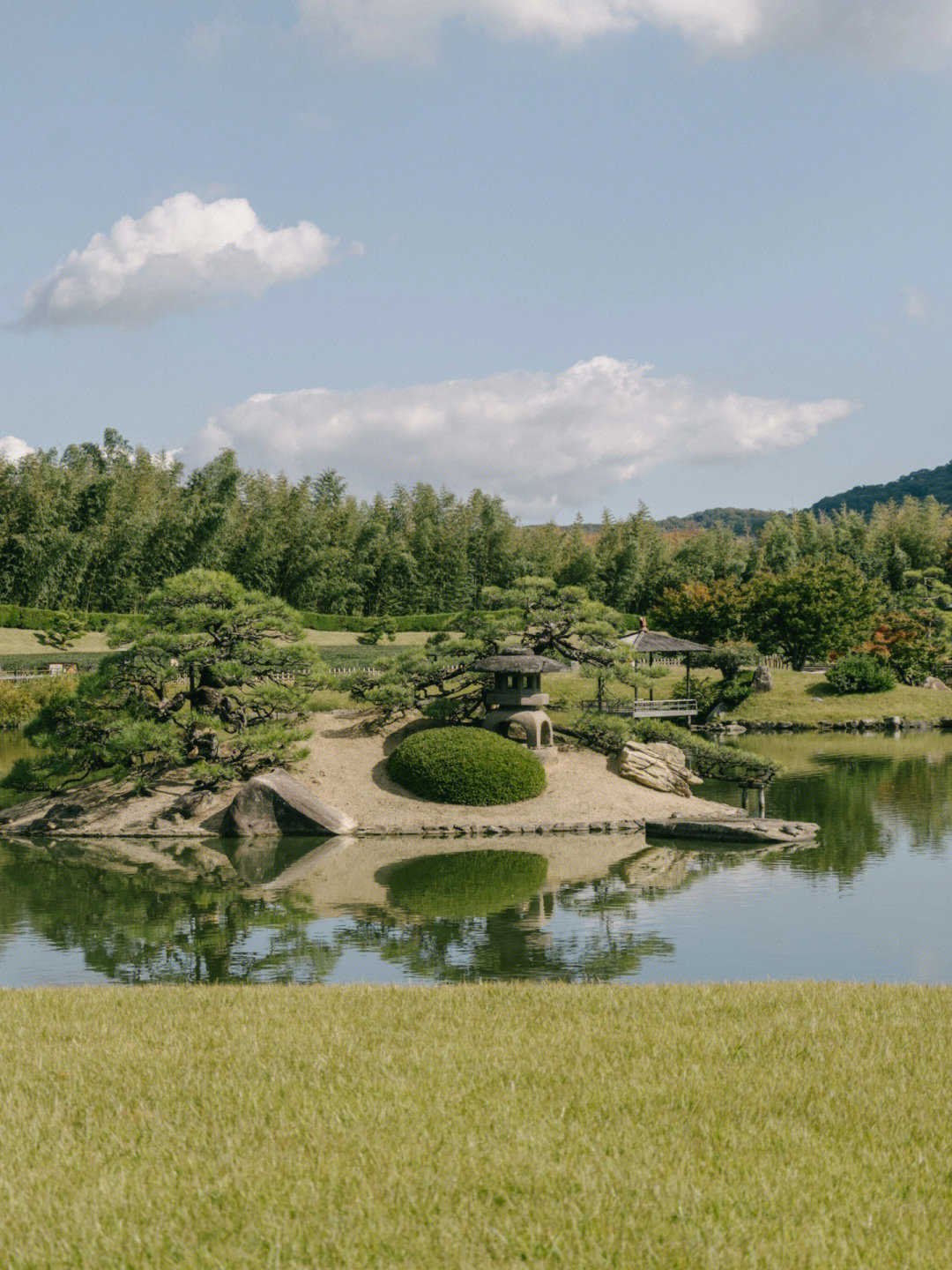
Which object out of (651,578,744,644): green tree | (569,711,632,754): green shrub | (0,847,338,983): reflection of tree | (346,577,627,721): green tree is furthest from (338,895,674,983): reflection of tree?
(651,578,744,644): green tree

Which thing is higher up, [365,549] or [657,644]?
[365,549]

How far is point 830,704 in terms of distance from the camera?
46656mm

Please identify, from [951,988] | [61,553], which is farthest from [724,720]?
[951,988]

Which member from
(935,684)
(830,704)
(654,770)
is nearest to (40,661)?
(654,770)

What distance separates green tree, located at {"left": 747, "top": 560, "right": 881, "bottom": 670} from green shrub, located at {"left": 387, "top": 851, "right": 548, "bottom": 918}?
3577cm

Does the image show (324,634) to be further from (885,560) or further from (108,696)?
(885,560)

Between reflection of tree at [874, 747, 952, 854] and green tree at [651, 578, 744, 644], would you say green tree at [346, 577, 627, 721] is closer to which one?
reflection of tree at [874, 747, 952, 854]

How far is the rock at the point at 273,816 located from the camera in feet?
68.4

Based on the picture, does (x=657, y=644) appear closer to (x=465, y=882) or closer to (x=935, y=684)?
(x=465, y=882)

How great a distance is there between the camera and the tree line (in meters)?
56.0

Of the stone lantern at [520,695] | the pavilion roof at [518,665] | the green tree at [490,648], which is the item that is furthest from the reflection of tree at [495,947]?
the green tree at [490,648]

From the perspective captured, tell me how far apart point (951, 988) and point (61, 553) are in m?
52.1

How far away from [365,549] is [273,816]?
4675 cm

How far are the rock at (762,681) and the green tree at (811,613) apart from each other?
15.0 feet
